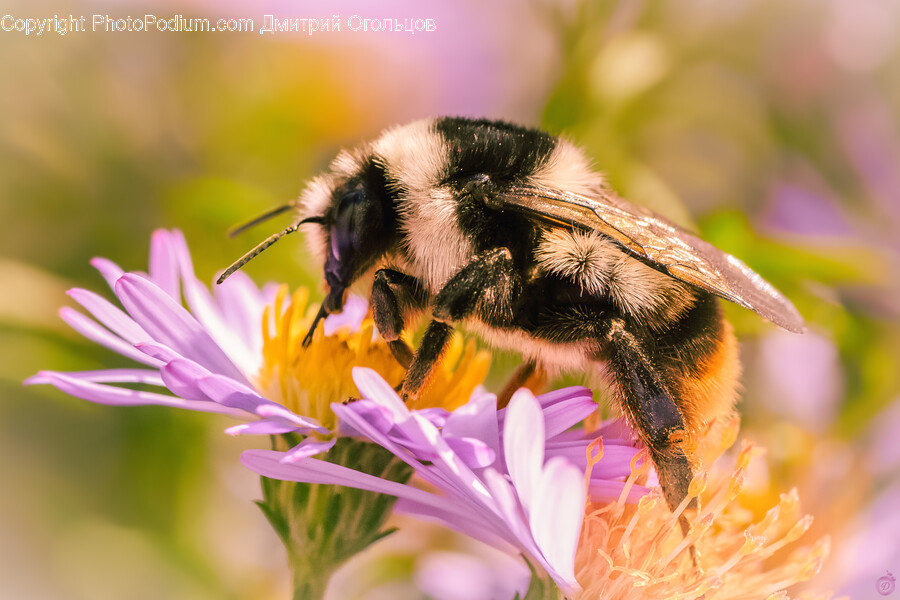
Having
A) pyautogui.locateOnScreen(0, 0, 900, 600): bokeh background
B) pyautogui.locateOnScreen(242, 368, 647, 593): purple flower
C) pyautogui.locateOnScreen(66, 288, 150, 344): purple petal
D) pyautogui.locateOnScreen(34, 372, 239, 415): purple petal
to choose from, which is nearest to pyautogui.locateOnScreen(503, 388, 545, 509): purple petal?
pyautogui.locateOnScreen(242, 368, 647, 593): purple flower

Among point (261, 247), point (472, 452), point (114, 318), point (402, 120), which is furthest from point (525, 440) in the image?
point (402, 120)

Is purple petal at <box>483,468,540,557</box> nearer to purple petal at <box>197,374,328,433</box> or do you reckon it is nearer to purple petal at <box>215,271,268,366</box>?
purple petal at <box>197,374,328,433</box>

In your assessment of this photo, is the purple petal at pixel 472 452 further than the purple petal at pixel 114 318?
No

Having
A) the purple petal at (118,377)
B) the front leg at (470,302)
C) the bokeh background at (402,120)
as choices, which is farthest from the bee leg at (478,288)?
the bokeh background at (402,120)

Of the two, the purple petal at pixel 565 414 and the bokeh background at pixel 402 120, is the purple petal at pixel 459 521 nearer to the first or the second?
the purple petal at pixel 565 414

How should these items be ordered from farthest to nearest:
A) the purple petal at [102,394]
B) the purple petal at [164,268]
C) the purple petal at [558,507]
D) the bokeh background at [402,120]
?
the bokeh background at [402,120] < the purple petal at [164,268] < the purple petal at [102,394] < the purple petal at [558,507]
